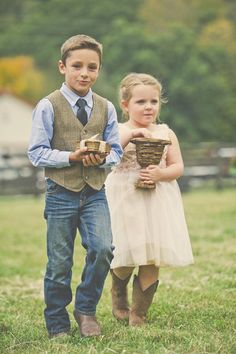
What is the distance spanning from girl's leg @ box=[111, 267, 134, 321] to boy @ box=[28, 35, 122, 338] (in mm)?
687

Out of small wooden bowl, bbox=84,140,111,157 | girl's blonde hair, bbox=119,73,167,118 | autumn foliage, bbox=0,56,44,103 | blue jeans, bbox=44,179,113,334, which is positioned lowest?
blue jeans, bbox=44,179,113,334

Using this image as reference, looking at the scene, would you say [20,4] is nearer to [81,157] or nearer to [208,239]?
[208,239]

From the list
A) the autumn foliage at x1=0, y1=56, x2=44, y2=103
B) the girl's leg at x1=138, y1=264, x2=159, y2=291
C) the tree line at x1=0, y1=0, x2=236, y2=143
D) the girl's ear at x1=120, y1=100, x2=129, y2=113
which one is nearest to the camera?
the girl's leg at x1=138, y1=264, x2=159, y2=291

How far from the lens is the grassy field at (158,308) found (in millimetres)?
4258

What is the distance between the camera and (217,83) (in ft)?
190

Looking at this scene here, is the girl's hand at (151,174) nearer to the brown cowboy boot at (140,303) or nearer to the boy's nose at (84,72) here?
the brown cowboy boot at (140,303)

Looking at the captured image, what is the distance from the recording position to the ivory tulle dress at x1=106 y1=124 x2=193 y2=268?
4898mm

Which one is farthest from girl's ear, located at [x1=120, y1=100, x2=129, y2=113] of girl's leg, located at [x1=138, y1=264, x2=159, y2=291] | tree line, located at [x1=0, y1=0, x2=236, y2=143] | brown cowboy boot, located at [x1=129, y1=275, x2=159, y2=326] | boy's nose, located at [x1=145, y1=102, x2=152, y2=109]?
tree line, located at [x1=0, y1=0, x2=236, y2=143]

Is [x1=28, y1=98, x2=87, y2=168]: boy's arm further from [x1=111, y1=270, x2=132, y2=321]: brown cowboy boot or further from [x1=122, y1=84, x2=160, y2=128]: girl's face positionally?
[x1=111, y1=270, x2=132, y2=321]: brown cowboy boot

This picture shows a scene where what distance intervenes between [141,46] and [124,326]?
177 ft

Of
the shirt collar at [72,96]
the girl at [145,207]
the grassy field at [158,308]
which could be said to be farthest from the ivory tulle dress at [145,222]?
the shirt collar at [72,96]

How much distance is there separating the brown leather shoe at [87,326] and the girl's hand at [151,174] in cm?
85

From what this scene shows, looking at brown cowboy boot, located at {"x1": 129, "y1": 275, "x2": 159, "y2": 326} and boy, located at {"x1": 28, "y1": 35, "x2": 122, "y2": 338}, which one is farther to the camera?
brown cowboy boot, located at {"x1": 129, "y1": 275, "x2": 159, "y2": 326}

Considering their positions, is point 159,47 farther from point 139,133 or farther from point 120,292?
point 139,133
